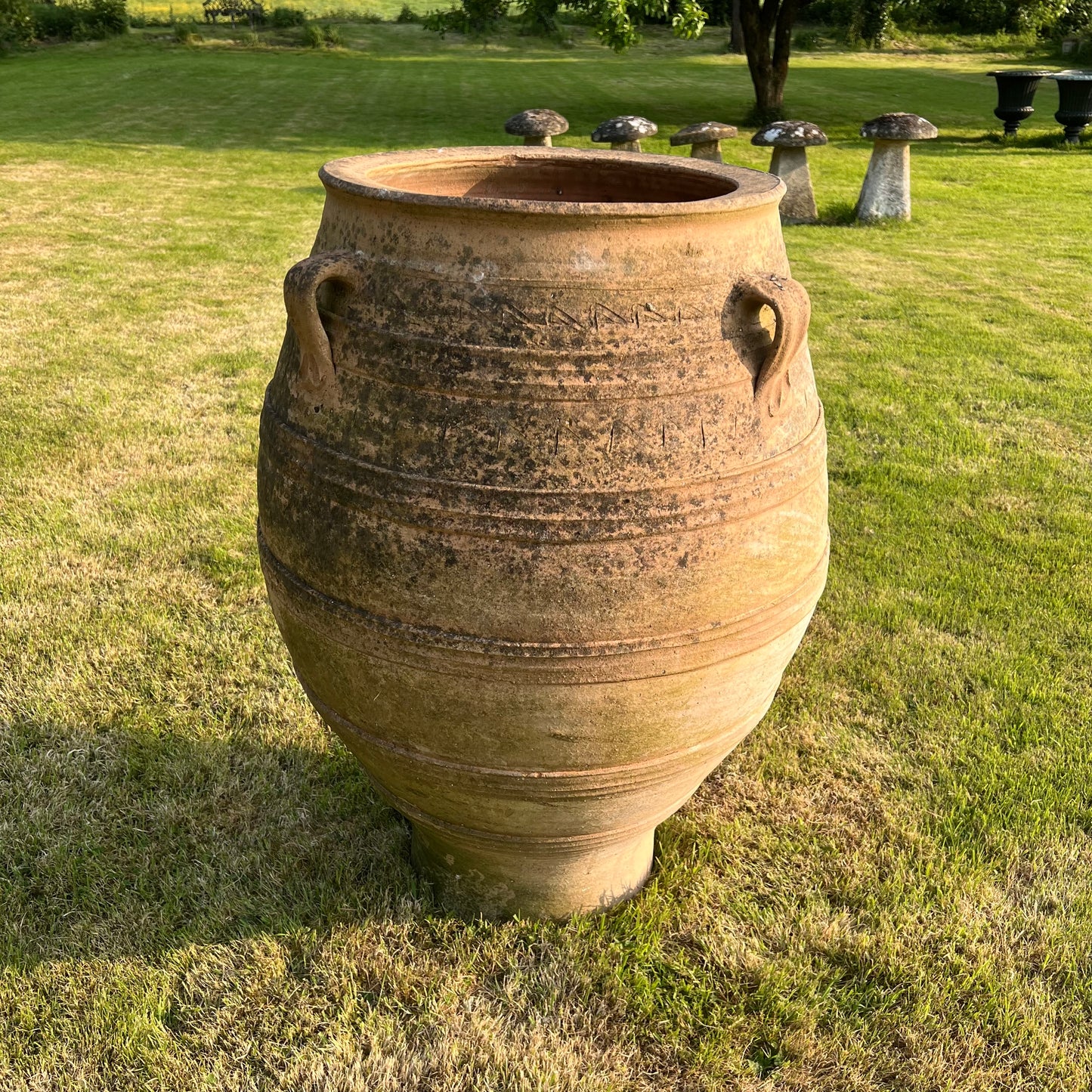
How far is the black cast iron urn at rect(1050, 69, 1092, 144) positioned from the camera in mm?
14484

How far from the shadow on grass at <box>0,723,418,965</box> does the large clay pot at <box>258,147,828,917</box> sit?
819 mm

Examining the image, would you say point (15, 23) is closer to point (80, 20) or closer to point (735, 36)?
point (80, 20)

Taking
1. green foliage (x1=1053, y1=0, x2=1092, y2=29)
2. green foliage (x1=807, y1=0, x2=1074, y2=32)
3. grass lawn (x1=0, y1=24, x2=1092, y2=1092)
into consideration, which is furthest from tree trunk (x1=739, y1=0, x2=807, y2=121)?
green foliage (x1=1053, y1=0, x2=1092, y2=29)

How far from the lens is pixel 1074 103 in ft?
48.8

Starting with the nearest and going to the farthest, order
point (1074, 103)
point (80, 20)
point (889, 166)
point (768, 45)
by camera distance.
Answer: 1. point (889, 166)
2. point (1074, 103)
3. point (768, 45)
4. point (80, 20)

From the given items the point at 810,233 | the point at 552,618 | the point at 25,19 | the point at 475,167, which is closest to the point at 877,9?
the point at 810,233

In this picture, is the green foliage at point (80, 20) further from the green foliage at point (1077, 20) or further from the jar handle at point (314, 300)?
the jar handle at point (314, 300)

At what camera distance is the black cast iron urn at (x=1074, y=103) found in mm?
14484

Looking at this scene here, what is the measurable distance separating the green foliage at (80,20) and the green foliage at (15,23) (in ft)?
2.59

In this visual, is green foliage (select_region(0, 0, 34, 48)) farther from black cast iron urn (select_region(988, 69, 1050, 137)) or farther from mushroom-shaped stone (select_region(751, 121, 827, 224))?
black cast iron urn (select_region(988, 69, 1050, 137))

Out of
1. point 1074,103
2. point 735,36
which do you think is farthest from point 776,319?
point 735,36

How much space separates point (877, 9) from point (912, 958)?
65.5 feet

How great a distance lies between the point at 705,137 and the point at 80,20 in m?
26.1

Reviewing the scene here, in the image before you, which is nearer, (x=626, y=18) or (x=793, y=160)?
(x=793, y=160)
